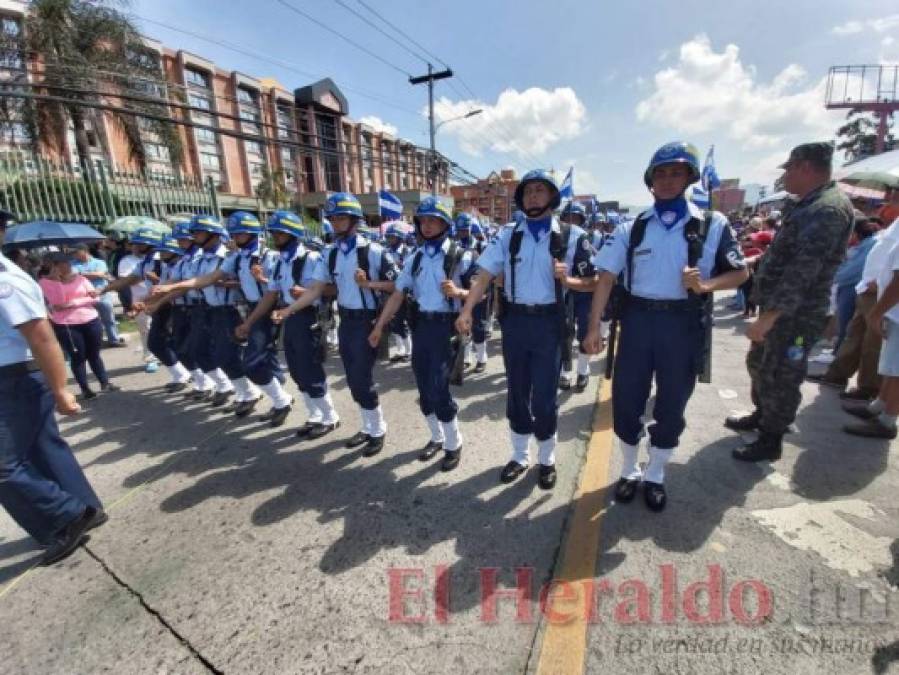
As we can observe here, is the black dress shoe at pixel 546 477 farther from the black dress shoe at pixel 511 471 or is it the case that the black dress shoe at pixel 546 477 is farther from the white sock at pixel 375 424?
the white sock at pixel 375 424

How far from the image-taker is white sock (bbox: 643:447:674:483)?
2.92 metres

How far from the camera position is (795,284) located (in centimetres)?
289

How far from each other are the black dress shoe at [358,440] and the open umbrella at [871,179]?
719 cm

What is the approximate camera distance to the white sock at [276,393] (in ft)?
15.4

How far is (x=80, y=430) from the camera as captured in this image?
193 inches

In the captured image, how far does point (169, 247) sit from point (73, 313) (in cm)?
144

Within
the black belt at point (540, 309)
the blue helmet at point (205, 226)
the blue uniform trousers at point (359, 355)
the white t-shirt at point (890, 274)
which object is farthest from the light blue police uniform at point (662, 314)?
the blue helmet at point (205, 226)

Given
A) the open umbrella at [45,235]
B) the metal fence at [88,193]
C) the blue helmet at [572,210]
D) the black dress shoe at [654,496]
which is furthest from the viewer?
A: the metal fence at [88,193]

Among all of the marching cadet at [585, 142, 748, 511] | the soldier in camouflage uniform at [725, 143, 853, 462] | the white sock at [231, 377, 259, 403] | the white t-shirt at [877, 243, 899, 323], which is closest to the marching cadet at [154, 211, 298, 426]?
the white sock at [231, 377, 259, 403]

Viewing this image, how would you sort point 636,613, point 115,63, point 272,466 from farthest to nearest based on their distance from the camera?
1. point 115,63
2. point 272,466
3. point 636,613

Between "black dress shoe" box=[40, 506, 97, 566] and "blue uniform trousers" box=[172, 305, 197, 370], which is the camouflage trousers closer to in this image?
"black dress shoe" box=[40, 506, 97, 566]

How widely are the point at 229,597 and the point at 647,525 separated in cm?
247

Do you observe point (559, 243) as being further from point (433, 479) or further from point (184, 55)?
point (184, 55)

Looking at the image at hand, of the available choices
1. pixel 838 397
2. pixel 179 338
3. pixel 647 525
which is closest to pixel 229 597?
pixel 647 525
